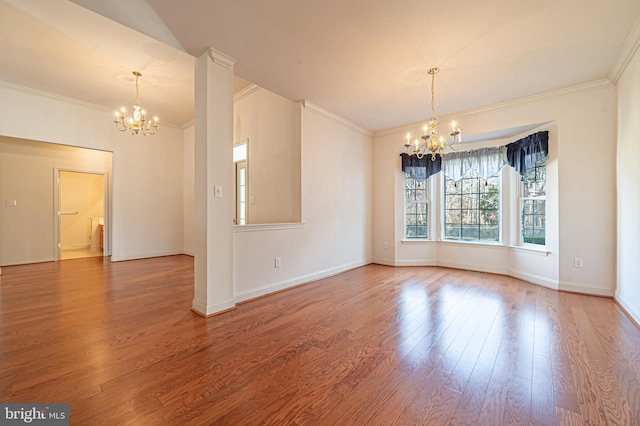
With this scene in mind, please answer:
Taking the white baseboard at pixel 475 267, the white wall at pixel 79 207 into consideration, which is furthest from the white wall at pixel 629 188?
the white wall at pixel 79 207

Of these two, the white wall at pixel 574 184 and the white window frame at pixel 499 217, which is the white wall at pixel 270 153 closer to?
the white window frame at pixel 499 217

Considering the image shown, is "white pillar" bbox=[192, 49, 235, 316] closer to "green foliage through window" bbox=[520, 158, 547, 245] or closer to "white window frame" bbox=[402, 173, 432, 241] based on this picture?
"white window frame" bbox=[402, 173, 432, 241]

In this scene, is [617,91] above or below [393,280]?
above

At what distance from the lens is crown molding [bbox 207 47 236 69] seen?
2645 millimetres

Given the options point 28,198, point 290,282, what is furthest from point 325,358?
Answer: point 28,198

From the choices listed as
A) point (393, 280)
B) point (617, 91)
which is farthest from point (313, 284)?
point (617, 91)

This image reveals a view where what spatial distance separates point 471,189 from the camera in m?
4.82

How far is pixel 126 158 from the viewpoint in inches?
221

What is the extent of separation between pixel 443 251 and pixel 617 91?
3.19 metres

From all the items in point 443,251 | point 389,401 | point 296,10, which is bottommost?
point 389,401

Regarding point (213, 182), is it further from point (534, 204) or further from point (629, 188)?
point (534, 204)

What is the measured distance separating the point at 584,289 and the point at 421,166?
292cm

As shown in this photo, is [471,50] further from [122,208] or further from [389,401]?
[122,208]

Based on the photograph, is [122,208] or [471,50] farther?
[122,208]
